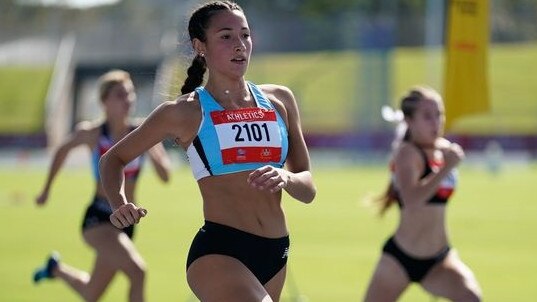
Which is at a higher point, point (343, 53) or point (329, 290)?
point (329, 290)

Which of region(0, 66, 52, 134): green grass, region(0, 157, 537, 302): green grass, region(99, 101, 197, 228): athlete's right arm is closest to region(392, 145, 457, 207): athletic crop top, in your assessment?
region(0, 157, 537, 302): green grass

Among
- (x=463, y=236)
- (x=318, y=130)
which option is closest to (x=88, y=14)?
(x=318, y=130)

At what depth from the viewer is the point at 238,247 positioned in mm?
6215

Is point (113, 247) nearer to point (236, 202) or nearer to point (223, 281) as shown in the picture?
point (236, 202)

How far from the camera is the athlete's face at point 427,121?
8.70 metres

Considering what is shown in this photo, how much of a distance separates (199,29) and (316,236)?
12618mm

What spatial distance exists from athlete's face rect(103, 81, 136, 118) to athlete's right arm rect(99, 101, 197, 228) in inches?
154

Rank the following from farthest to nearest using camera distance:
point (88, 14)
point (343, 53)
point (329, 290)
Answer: point (88, 14), point (343, 53), point (329, 290)

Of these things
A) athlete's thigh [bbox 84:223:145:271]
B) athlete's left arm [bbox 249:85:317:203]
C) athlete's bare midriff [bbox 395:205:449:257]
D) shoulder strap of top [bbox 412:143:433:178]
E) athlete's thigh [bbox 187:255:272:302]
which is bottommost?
athlete's thigh [bbox 84:223:145:271]

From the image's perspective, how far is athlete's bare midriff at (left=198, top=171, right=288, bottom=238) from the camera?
6.24 m

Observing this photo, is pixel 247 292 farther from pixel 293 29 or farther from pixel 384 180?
pixel 293 29

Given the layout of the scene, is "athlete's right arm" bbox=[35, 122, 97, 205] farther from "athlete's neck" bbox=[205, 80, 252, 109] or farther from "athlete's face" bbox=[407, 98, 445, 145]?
"athlete's neck" bbox=[205, 80, 252, 109]

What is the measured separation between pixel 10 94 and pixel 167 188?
30.1 m

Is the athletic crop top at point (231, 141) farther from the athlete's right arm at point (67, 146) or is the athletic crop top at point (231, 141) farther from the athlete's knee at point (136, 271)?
the athlete's right arm at point (67, 146)
